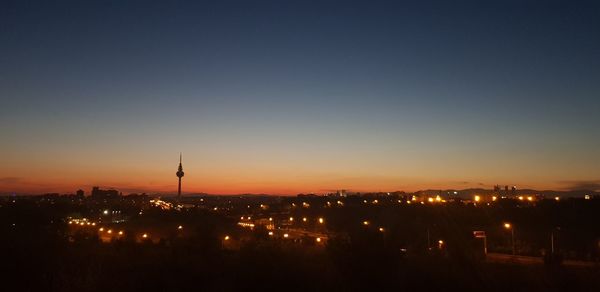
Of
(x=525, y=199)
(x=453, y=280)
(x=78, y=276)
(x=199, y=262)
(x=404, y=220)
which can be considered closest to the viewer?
(x=78, y=276)

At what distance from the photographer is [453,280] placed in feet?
53.2

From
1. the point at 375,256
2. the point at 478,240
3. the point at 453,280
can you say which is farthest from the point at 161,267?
the point at 478,240

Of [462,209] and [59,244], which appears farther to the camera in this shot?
[462,209]

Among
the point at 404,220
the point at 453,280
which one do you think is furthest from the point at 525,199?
the point at 453,280

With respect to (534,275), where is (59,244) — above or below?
above

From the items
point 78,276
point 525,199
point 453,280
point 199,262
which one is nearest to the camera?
point 78,276

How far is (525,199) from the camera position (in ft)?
267

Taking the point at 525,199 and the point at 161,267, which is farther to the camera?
the point at 525,199

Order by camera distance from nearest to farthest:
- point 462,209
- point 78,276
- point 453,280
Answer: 1. point 78,276
2. point 453,280
3. point 462,209

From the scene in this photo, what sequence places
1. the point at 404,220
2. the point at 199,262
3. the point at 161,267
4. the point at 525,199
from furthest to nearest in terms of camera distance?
the point at 525,199, the point at 404,220, the point at 199,262, the point at 161,267

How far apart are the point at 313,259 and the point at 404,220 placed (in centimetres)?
4954

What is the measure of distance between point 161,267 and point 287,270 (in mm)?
4815

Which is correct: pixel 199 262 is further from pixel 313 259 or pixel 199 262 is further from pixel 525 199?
pixel 525 199

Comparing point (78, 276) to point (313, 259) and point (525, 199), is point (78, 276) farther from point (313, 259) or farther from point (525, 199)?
point (525, 199)
